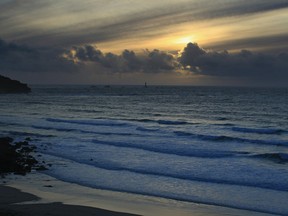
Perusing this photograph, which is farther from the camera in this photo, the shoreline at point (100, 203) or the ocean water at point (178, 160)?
the ocean water at point (178, 160)

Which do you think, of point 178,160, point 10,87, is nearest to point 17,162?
point 178,160

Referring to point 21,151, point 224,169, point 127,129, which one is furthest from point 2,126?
point 224,169

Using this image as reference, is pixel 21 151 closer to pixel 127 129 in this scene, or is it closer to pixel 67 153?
pixel 67 153

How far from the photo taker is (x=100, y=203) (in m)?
13.7

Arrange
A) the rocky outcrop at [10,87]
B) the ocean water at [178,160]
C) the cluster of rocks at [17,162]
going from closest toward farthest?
1. the ocean water at [178,160]
2. the cluster of rocks at [17,162]
3. the rocky outcrop at [10,87]

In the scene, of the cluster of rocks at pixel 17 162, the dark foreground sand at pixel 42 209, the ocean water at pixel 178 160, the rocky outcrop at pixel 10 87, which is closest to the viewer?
the dark foreground sand at pixel 42 209

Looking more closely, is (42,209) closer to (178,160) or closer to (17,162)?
(17,162)

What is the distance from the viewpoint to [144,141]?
30.3m

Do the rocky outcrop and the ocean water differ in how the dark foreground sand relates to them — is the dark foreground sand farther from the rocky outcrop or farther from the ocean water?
the rocky outcrop

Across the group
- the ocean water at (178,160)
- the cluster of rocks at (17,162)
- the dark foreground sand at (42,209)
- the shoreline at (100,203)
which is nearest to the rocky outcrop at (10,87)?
the ocean water at (178,160)

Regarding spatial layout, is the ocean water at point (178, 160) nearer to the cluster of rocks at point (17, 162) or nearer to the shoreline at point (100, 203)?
the shoreline at point (100, 203)

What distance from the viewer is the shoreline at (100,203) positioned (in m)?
12.7

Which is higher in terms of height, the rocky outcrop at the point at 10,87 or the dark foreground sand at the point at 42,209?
the rocky outcrop at the point at 10,87

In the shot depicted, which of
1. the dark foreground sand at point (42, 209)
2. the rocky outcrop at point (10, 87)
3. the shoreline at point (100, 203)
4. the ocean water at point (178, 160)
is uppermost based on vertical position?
the rocky outcrop at point (10, 87)
